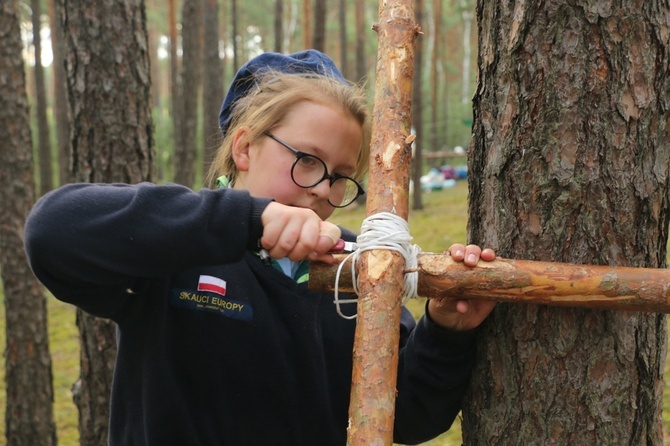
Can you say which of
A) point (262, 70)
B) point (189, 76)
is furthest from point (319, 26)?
point (262, 70)

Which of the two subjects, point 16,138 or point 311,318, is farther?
point 16,138

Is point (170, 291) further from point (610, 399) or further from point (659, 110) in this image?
point (659, 110)

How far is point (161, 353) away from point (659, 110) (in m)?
1.34

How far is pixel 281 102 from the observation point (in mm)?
2012

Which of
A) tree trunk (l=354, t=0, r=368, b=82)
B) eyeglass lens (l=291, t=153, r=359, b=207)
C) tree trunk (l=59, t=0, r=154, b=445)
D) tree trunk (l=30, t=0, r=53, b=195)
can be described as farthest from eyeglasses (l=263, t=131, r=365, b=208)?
tree trunk (l=354, t=0, r=368, b=82)

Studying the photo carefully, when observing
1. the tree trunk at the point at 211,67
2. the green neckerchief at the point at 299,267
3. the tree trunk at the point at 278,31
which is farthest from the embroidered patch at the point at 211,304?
the tree trunk at the point at 278,31

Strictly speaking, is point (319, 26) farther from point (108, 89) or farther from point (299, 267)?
point (299, 267)

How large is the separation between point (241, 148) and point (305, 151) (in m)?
0.24

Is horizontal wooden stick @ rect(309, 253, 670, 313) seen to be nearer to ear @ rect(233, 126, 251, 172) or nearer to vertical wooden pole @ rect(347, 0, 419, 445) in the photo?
vertical wooden pole @ rect(347, 0, 419, 445)

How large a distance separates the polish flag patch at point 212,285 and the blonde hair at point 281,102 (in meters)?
0.36

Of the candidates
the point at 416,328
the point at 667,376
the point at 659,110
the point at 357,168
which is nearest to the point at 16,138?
the point at 357,168

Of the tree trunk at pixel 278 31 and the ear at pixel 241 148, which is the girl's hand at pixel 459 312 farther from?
the tree trunk at pixel 278 31

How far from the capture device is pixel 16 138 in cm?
514

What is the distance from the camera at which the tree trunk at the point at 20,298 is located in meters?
5.12
